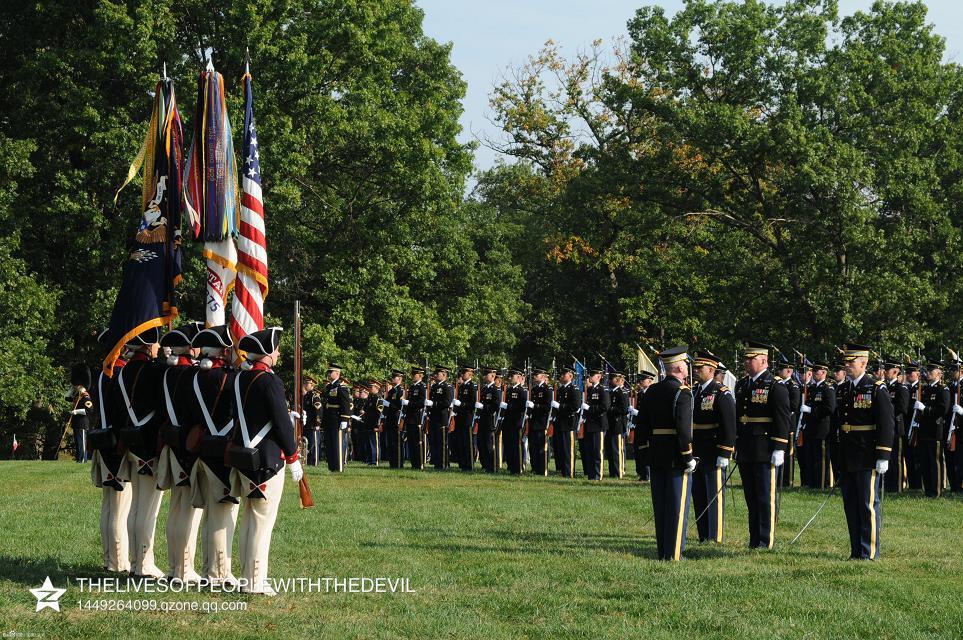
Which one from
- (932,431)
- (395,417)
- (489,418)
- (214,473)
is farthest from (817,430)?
(214,473)

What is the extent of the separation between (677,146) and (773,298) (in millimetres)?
5382

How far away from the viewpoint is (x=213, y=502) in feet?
30.4

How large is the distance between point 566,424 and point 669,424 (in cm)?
1070

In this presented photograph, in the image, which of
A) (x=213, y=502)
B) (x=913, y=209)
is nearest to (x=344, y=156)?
(x=913, y=209)

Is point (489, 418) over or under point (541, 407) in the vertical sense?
under

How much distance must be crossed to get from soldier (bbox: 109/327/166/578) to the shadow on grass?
0.35 metres

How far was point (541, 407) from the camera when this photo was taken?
22.3m

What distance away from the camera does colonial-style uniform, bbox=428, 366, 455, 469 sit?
2400 centimetres

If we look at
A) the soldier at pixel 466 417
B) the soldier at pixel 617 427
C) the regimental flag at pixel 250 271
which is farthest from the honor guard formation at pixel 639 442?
the soldier at pixel 466 417

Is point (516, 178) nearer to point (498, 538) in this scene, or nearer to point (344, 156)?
point (344, 156)

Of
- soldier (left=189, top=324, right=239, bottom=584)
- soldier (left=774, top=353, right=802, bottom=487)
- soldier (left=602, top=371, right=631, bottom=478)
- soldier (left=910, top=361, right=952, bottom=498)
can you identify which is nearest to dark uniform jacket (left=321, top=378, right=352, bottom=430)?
soldier (left=602, top=371, right=631, bottom=478)

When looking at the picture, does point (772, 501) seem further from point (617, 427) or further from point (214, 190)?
point (617, 427)

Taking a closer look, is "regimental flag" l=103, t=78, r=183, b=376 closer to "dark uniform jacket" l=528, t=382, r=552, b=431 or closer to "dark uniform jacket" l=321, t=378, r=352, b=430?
"dark uniform jacket" l=321, t=378, r=352, b=430

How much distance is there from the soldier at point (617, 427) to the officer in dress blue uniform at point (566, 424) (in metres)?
0.62
